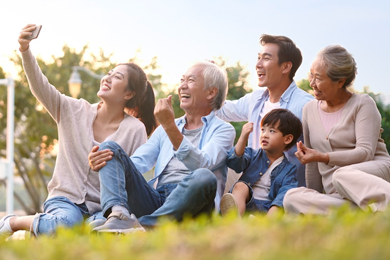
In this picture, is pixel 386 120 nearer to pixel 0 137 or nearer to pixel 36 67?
pixel 36 67

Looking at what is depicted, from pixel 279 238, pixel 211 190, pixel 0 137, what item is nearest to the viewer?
pixel 279 238

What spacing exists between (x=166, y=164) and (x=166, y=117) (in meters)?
0.59

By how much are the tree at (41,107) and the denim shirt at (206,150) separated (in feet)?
70.1

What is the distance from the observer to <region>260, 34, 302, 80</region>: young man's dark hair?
19.5 ft

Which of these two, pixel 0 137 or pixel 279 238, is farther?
pixel 0 137

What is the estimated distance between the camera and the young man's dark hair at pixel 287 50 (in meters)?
5.96

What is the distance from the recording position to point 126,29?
3033 centimetres

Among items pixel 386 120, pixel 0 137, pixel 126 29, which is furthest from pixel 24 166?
pixel 386 120

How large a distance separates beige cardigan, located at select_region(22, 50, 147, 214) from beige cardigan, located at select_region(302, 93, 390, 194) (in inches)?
62.7

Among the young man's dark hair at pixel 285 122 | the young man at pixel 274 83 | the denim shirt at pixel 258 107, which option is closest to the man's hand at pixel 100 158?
the young man's dark hair at pixel 285 122

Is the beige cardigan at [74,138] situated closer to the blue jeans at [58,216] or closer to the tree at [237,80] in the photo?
the blue jeans at [58,216]

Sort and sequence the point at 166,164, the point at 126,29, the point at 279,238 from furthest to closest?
the point at 126,29, the point at 166,164, the point at 279,238

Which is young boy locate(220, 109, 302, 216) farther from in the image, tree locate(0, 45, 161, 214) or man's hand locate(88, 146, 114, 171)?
tree locate(0, 45, 161, 214)

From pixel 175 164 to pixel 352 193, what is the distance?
1.51m
